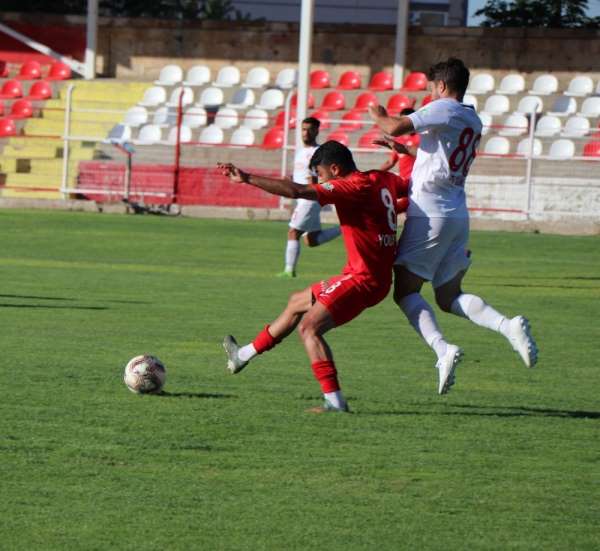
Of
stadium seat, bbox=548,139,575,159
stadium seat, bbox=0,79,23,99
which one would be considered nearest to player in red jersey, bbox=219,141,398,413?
stadium seat, bbox=548,139,575,159

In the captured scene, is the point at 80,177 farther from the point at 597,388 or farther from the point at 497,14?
the point at 597,388

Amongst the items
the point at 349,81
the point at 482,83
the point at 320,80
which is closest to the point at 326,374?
the point at 482,83

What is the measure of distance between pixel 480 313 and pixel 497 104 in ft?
82.5

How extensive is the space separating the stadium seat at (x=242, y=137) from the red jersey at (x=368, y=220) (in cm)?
2534

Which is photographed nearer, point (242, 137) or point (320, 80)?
point (242, 137)

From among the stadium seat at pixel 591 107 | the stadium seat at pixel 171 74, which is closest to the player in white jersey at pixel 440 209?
the stadium seat at pixel 591 107

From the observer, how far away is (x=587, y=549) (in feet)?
17.5

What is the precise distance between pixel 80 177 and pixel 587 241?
12.4 meters

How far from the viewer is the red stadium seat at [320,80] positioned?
3619cm

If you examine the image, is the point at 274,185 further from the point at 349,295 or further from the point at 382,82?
the point at 382,82

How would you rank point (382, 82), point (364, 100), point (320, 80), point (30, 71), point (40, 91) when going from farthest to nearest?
point (30, 71)
point (40, 91)
point (320, 80)
point (382, 82)
point (364, 100)

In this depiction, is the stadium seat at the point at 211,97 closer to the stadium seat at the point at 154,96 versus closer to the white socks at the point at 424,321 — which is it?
the stadium seat at the point at 154,96

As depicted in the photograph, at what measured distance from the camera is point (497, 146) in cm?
3122

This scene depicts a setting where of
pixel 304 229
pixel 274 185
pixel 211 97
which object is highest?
pixel 211 97
